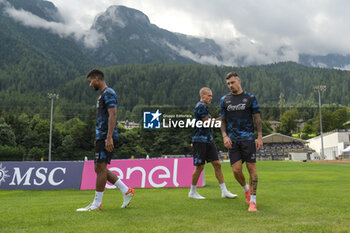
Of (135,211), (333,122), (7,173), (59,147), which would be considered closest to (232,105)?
(135,211)

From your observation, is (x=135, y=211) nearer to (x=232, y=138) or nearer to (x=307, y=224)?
(x=232, y=138)

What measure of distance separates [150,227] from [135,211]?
124 cm

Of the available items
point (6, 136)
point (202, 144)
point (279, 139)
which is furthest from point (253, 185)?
point (279, 139)

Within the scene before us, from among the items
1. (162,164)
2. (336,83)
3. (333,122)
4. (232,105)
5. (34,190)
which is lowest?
(34,190)

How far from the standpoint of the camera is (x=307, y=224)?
11.6 ft

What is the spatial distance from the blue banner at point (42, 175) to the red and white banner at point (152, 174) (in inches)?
15.1

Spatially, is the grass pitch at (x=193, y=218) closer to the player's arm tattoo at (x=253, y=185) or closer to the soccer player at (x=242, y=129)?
the player's arm tattoo at (x=253, y=185)

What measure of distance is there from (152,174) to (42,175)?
141 inches

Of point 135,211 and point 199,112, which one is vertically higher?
point 199,112

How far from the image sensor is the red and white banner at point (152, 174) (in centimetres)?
974

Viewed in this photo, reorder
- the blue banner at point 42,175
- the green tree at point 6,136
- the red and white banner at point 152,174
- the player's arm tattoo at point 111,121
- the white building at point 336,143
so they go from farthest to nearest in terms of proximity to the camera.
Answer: the green tree at point 6,136 → the white building at point 336,143 → the blue banner at point 42,175 → the red and white banner at point 152,174 → the player's arm tattoo at point 111,121

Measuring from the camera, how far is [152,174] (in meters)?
9.91

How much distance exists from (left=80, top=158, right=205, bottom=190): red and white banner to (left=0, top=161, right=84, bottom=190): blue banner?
15.1 inches

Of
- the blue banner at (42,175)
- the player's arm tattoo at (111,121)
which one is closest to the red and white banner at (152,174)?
the blue banner at (42,175)
